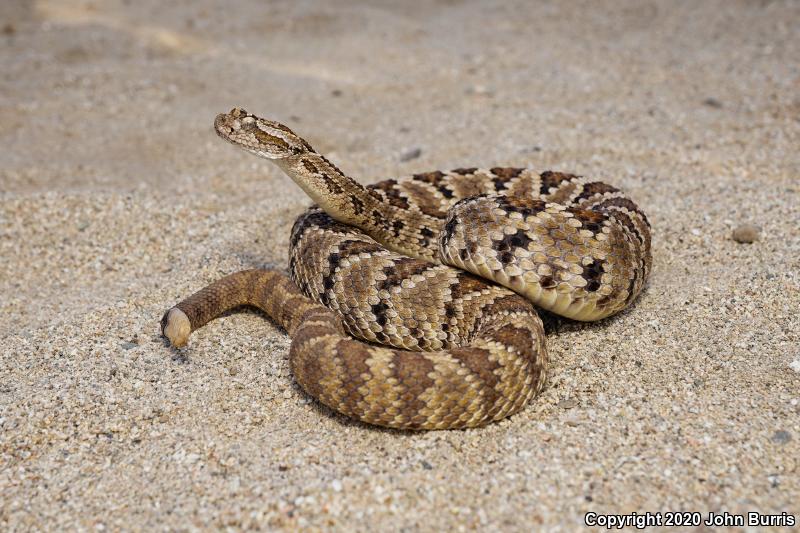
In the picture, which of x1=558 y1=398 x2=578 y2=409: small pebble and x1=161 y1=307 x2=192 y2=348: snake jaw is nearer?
x1=558 y1=398 x2=578 y2=409: small pebble

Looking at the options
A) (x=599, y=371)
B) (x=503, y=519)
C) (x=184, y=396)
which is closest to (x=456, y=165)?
(x=599, y=371)

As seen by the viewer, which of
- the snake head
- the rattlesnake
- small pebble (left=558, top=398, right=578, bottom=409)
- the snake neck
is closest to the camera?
the rattlesnake

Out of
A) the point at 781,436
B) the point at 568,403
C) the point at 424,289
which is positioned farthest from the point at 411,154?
the point at 781,436

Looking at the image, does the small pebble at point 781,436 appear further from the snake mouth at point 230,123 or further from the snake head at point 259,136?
the snake mouth at point 230,123

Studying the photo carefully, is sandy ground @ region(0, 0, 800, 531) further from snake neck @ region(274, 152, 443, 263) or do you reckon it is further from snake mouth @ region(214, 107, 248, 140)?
snake mouth @ region(214, 107, 248, 140)

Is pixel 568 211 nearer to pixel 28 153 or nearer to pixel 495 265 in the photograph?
pixel 495 265

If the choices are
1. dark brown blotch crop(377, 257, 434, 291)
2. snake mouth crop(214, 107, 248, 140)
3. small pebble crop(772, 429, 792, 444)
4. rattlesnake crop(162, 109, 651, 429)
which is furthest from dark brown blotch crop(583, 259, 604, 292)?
snake mouth crop(214, 107, 248, 140)

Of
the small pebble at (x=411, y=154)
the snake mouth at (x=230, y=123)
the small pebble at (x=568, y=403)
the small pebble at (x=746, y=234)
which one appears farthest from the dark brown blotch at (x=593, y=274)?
the small pebble at (x=411, y=154)
